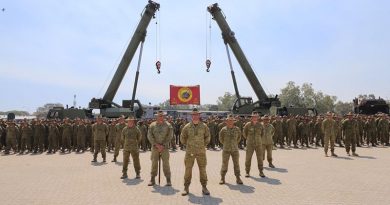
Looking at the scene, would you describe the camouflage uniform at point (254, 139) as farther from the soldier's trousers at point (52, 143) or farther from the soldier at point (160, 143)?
the soldier's trousers at point (52, 143)

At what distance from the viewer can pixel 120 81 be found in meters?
28.6

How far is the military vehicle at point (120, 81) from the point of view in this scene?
26781mm

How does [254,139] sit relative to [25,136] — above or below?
above

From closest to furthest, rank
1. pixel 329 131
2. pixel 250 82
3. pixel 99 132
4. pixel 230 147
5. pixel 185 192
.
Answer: pixel 185 192
pixel 230 147
pixel 99 132
pixel 329 131
pixel 250 82

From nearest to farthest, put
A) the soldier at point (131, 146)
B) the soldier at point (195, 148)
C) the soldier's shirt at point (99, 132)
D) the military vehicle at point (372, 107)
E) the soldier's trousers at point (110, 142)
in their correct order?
1. the soldier at point (195, 148)
2. the soldier at point (131, 146)
3. the soldier's shirt at point (99, 132)
4. the soldier's trousers at point (110, 142)
5. the military vehicle at point (372, 107)

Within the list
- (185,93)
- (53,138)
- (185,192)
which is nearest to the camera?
(185,192)

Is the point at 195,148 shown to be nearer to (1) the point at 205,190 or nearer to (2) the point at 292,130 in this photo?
(1) the point at 205,190

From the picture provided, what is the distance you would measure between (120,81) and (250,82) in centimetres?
979

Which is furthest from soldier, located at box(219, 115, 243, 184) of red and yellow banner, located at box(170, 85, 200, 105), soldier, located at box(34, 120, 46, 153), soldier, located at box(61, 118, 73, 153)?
red and yellow banner, located at box(170, 85, 200, 105)

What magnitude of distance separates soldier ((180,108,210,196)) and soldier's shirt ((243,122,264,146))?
2.68m

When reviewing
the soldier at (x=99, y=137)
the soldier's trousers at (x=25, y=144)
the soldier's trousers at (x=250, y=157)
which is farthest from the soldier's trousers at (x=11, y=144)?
the soldier's trousers at (x=250, y=157)

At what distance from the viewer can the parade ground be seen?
27.1ft

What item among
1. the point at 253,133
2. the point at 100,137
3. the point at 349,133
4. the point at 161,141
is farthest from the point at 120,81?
the point at 161,141

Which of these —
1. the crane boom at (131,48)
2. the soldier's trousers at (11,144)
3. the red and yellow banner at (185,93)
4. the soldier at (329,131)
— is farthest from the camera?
the red and yellow banner at (185,93)
